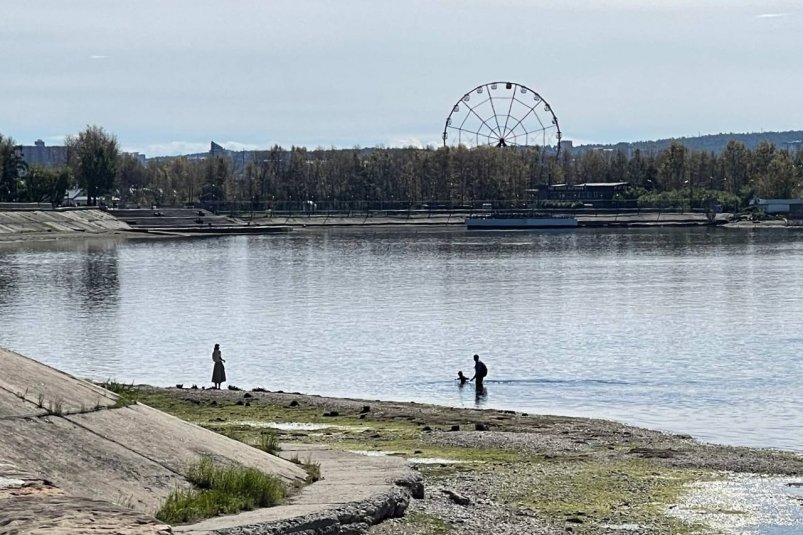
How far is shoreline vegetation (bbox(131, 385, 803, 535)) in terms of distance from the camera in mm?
19406

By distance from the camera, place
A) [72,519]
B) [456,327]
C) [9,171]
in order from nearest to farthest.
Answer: [72,519]
[456,327]
[9,171]

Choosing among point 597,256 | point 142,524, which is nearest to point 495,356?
point 142,524

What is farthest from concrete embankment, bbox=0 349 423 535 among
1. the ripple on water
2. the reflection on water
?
the reflection on water

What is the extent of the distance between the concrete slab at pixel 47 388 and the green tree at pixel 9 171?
583ft

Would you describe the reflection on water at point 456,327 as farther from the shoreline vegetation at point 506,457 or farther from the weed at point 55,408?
the weed at point 55,408

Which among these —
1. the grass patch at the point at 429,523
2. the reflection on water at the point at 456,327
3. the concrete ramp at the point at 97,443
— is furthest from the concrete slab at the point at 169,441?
the reflection on water at the point at 456,327

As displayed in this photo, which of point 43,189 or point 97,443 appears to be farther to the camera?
point 43,189

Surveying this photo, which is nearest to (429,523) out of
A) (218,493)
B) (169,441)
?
(218,493)

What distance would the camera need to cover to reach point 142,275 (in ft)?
342

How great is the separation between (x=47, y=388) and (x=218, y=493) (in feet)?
10.8

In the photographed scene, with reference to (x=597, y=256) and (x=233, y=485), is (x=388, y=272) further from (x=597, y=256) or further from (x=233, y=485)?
(x=233, y=485)

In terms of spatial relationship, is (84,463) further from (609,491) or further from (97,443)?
(609,491)

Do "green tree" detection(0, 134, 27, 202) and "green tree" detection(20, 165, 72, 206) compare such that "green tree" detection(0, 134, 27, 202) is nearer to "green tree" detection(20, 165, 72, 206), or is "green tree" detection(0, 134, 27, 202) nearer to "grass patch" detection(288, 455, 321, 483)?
"green tree" detection(20, 165, 72, 206)

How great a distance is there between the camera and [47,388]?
18.2m
